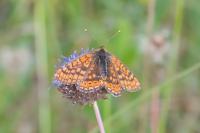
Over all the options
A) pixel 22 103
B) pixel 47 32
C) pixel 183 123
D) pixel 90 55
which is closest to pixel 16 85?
pixel 22 103

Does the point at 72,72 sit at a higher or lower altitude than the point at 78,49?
lower

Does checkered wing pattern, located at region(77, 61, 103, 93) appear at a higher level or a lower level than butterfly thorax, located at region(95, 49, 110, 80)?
lower

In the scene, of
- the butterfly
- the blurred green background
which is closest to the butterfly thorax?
the butterfly

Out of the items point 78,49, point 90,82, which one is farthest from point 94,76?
point 78,49

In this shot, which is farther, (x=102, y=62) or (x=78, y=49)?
(x=78, y=49)

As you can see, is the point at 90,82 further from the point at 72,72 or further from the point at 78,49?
the point at 78,49

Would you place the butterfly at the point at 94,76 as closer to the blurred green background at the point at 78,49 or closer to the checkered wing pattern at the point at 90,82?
the checkered wing pattern at the point at 90,82

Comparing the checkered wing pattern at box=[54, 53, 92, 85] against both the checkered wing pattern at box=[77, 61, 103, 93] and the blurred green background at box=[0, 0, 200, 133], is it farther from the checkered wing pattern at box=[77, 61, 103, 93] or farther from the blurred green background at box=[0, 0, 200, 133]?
the blurred green background at box=[0, 0, 200, 133]
